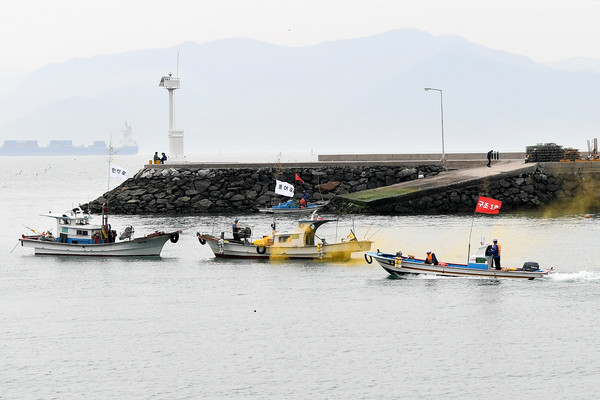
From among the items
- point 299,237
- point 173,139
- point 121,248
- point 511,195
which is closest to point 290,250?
point 299,237

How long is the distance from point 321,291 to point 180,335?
1106 centimetres

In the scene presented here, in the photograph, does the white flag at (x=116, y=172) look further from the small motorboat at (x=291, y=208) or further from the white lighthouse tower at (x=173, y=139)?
the white lighthouse tower at (x=173, y=139)

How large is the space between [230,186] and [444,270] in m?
48.4

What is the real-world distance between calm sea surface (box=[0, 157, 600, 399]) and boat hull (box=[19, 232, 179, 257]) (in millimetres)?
1236

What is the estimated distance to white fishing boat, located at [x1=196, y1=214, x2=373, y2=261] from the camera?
5966 centimetres

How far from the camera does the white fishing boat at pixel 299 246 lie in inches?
2349

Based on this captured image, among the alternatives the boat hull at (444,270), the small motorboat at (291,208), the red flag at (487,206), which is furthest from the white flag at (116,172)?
the red flag at (487,206)

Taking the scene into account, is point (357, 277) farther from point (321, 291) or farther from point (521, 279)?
point (521, 279)

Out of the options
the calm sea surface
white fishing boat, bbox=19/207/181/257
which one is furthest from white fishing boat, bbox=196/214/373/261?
white fishing boat, bbox=19/207/181/257

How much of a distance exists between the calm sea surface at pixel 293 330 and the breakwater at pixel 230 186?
98.8 feet

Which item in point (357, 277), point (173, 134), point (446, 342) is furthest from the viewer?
point (173, 134)

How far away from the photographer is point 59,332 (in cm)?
4194

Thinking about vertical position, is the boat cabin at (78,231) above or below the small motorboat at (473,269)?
above

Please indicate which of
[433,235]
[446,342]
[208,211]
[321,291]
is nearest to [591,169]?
[433,235]
